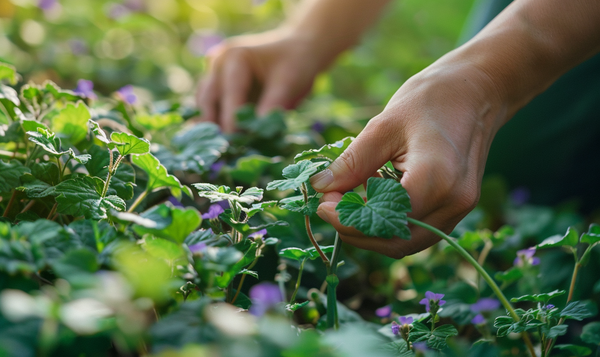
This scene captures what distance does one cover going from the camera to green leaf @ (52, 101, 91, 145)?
0.80 metres

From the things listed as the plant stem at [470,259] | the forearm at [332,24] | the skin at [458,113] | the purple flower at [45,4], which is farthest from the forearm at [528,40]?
the purple flower at [45,4]

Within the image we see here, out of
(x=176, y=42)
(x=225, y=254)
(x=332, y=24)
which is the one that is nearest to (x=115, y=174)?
(x=225, y=254)

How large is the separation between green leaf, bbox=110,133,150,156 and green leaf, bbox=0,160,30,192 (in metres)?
0.20

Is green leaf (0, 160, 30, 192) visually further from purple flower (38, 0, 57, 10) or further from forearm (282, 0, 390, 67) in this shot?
purple flower (38, 0, 57, 10)

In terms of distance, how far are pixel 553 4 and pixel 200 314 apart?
0.84 m

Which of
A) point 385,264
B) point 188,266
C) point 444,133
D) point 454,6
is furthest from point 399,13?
point 188,266

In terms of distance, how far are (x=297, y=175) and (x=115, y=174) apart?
33 cm

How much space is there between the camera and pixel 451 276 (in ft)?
3.93

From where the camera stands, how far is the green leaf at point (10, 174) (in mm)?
719

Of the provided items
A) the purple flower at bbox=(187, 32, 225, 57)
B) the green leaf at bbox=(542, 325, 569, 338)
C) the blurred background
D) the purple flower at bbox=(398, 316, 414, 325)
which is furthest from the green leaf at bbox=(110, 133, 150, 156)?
the purple flower at bbox=(187, 32, 225, 57)

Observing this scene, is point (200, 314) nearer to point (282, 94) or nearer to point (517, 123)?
point (282, 94)

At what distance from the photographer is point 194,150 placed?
1.03m

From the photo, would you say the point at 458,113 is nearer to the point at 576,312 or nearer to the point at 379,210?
the point at 379,210

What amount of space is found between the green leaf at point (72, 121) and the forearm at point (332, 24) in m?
1.25
